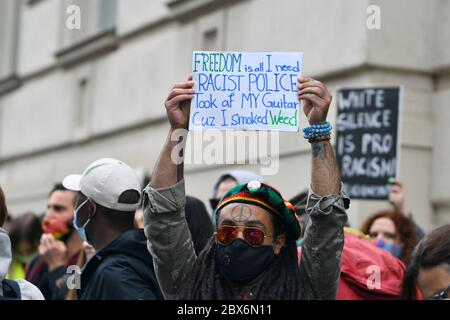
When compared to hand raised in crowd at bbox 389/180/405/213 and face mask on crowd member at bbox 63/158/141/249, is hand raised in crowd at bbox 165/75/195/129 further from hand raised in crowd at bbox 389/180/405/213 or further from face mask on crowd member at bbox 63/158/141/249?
Answer: hand raised in crowd at bbox 389/180/405/213

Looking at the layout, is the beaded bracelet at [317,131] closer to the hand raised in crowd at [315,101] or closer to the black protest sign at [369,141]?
the hand raised in crowd at [315,101]

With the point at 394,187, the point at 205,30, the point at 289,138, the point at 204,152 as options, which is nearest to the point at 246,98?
the point at 394,187

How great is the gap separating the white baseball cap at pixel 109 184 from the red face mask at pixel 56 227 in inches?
91.6

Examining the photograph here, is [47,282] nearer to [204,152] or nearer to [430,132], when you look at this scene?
[204,152]

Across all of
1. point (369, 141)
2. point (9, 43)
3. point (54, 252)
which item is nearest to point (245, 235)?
point (54, 252)

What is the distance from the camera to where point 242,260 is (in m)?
4.25

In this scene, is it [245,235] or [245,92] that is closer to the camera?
[245,235]

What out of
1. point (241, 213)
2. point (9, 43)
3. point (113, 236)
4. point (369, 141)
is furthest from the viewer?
point (9, 43)

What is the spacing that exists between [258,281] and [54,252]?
143 inches

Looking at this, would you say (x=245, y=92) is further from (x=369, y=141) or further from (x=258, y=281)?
(x=369, y=141)

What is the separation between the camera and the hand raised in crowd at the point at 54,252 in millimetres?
7719

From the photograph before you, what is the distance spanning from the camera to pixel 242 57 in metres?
4.61

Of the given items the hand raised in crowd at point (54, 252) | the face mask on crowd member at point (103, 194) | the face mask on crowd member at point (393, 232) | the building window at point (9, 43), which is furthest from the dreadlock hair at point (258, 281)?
the building window at point (9, 43)

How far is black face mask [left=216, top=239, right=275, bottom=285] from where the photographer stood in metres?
4.25
